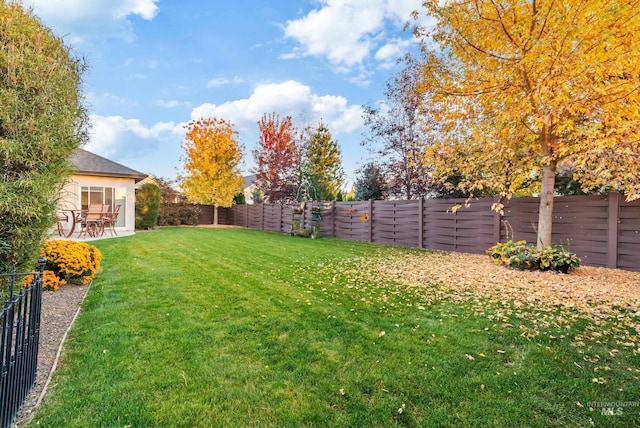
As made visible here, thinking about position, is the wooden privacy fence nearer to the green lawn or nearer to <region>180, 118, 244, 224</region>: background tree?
the green lawn

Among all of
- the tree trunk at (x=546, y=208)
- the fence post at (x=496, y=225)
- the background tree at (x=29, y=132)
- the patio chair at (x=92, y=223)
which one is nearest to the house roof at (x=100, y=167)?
the patio chair at (x=92, y=223)

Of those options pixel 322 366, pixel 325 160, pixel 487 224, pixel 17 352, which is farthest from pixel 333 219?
pixel 17 352

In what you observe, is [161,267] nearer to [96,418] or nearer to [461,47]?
[96,418]

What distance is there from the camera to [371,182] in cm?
1328

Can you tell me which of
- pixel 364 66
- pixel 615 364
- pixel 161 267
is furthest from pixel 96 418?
pixel 364 66

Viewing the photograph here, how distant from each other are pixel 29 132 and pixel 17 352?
1910mm

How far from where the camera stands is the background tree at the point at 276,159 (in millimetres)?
19766

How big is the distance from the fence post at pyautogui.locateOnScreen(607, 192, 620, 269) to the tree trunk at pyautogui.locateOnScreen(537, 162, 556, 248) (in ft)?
3.22

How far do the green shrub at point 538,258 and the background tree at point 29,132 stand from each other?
670 cm

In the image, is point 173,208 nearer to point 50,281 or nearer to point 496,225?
point 50,281

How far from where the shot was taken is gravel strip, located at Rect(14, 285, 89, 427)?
190cm

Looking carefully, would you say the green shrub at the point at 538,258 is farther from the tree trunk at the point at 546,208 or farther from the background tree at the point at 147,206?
the background tree at the point at 147,206

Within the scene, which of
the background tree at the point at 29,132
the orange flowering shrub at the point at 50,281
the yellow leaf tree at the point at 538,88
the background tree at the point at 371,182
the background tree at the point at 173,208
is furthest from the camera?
the background tree at the point at 173,208

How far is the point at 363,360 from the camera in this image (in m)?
2.39
